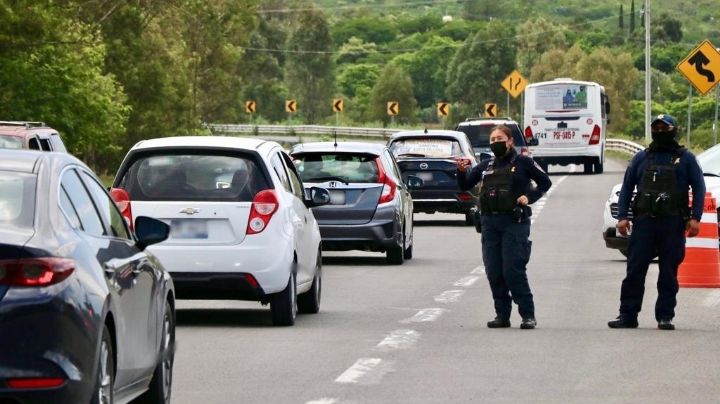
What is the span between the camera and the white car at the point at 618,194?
895 inches

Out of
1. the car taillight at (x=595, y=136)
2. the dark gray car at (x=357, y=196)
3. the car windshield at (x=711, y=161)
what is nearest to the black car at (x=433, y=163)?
the car windshield at (x=711, y=161)

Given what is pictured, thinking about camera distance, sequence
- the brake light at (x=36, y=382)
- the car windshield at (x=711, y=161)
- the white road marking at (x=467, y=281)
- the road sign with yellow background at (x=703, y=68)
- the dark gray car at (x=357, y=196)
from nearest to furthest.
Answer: the brake light at (x=36, y=382) < the white road marking at (x=467, y=281) < the dark gray car at (x=357, y=196) < the car windshield at (x=711, y=161) < the road sign with yellow background at (x=703, y=68)

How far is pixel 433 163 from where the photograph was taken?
31.7 m

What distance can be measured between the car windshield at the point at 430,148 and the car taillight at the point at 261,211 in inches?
647

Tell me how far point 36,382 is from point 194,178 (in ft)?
25.7

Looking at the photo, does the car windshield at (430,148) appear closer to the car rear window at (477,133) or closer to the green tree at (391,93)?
the car rear window at (477,133)

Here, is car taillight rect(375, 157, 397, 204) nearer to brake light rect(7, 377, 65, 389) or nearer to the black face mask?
the black face mask

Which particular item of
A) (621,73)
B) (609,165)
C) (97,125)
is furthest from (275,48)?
(97,125)

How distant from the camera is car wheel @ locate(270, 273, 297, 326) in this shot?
15273 millimetres

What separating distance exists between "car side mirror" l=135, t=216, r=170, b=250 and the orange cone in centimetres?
1086

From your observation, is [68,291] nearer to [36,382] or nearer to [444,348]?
[36,382]

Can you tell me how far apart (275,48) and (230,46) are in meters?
76.6

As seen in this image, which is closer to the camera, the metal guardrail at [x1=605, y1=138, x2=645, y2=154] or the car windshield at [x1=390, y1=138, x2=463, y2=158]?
the car windshield at [x1=390, y1=138, x2=463, y2=158]

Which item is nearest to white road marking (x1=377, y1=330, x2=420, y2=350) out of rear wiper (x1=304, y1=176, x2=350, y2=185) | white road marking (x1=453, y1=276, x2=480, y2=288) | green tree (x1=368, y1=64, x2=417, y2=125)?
white road marking (x1=453, y1=276, x2=480, y2=288)
